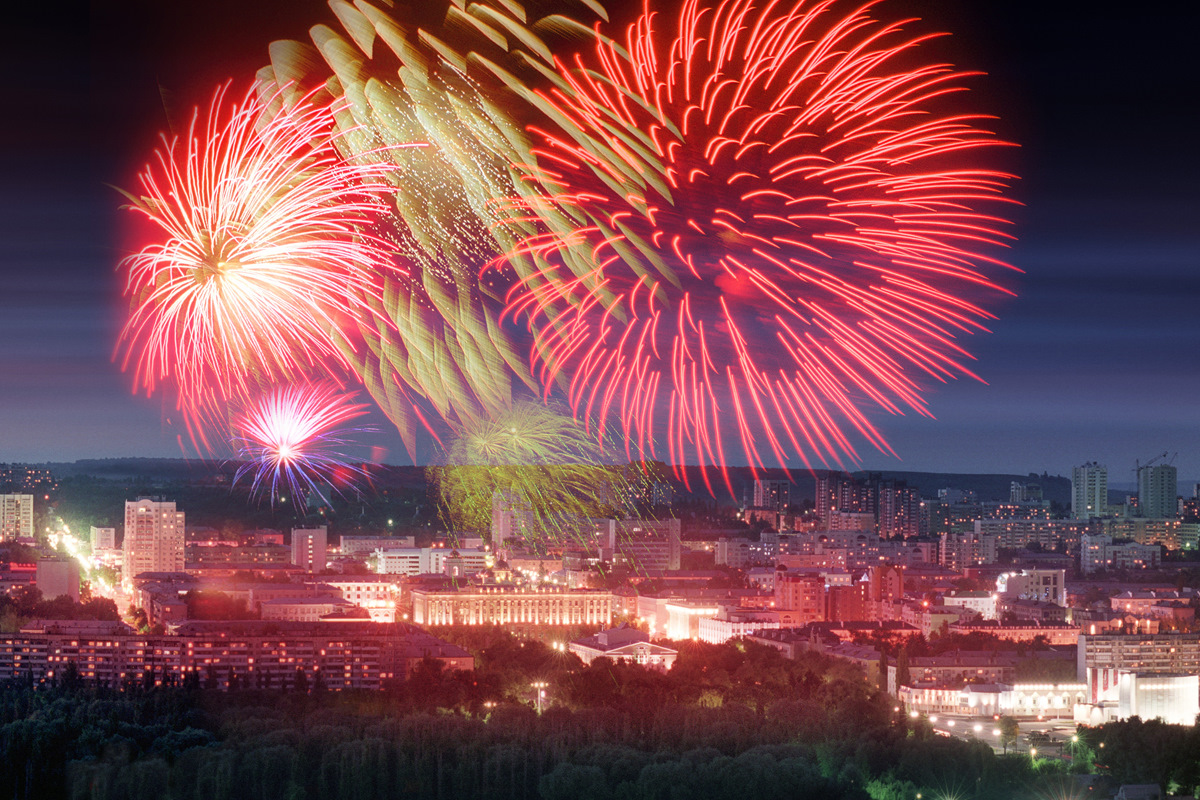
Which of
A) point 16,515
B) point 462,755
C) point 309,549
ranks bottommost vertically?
point 462,755

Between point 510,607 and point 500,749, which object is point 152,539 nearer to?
point 510,607

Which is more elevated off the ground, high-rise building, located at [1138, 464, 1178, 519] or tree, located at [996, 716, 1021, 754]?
high-rise building, located at [1138, 464, 1178, 519]

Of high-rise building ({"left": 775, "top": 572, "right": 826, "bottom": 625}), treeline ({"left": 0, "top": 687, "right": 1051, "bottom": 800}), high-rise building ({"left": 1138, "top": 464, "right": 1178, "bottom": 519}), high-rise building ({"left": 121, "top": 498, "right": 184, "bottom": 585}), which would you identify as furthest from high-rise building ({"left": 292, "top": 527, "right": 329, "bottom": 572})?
high-rise building ({"left": 1138, "top": 464, "right": 1178, "bottom": 519})

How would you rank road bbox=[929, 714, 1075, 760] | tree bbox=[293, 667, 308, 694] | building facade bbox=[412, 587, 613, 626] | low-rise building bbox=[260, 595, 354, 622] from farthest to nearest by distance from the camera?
building facade bbox=[412, 587, 613, 626], low-rise building bbox=[260, 595, 354, 622], tree bbox=[293, 667, 308, 694], road bbox=[929, 714, 1075, 760]

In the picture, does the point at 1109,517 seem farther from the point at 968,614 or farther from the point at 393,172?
the point at 393,172

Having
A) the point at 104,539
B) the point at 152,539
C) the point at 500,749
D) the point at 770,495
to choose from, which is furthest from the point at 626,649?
the point at 770,495

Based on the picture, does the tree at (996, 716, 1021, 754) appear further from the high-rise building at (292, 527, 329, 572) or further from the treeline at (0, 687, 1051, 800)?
the high-rise building at (292, 527, 329, 572)
